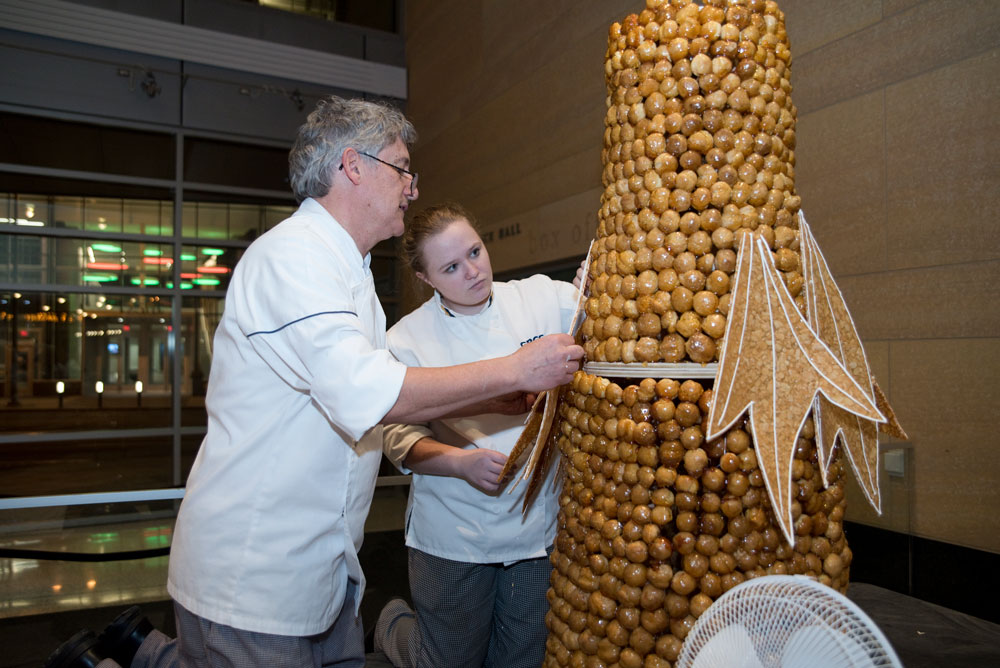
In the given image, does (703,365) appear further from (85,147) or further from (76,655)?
(85,147)

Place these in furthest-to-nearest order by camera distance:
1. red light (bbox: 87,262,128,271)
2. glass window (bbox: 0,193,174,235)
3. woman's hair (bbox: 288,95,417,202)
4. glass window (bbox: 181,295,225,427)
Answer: glass window (bbox: 181,295,225,427) < red light (bbox: 87,262,128,271) < glass window (bbox: 0,193,174,235) < woman's hair (bbox: 288,95,417,202)

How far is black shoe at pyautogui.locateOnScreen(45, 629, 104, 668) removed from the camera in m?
2.04

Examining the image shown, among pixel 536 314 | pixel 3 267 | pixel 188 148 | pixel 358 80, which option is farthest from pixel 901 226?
pixel 3 267

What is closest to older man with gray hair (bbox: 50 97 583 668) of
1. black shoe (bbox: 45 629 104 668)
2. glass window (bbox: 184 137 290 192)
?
black shoe (bbox: 45 629 104 668)

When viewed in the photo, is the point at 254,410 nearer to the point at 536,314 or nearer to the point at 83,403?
the point at 536,314

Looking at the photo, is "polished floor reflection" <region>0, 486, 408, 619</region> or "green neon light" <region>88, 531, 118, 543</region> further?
"green neon light" <region>88, 531, 118, 543</region>

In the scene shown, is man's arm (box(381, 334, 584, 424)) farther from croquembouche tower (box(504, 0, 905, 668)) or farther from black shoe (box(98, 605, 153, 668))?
black shoe (box(98, 605, 153, 668))

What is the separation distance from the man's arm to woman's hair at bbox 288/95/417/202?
53cm

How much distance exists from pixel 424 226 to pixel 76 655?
5.24ft

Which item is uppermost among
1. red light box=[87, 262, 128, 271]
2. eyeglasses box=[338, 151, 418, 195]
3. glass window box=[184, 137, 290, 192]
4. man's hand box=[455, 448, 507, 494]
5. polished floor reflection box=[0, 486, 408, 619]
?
glass window box=[184, 137, 290, 192]

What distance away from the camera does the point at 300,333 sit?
138 cm

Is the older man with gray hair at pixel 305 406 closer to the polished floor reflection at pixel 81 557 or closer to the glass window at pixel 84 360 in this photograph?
the polished floor reflection at pixel 81 557

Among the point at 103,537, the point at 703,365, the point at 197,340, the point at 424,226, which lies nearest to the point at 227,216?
the point at 197,340

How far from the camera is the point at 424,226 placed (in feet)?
6.45
